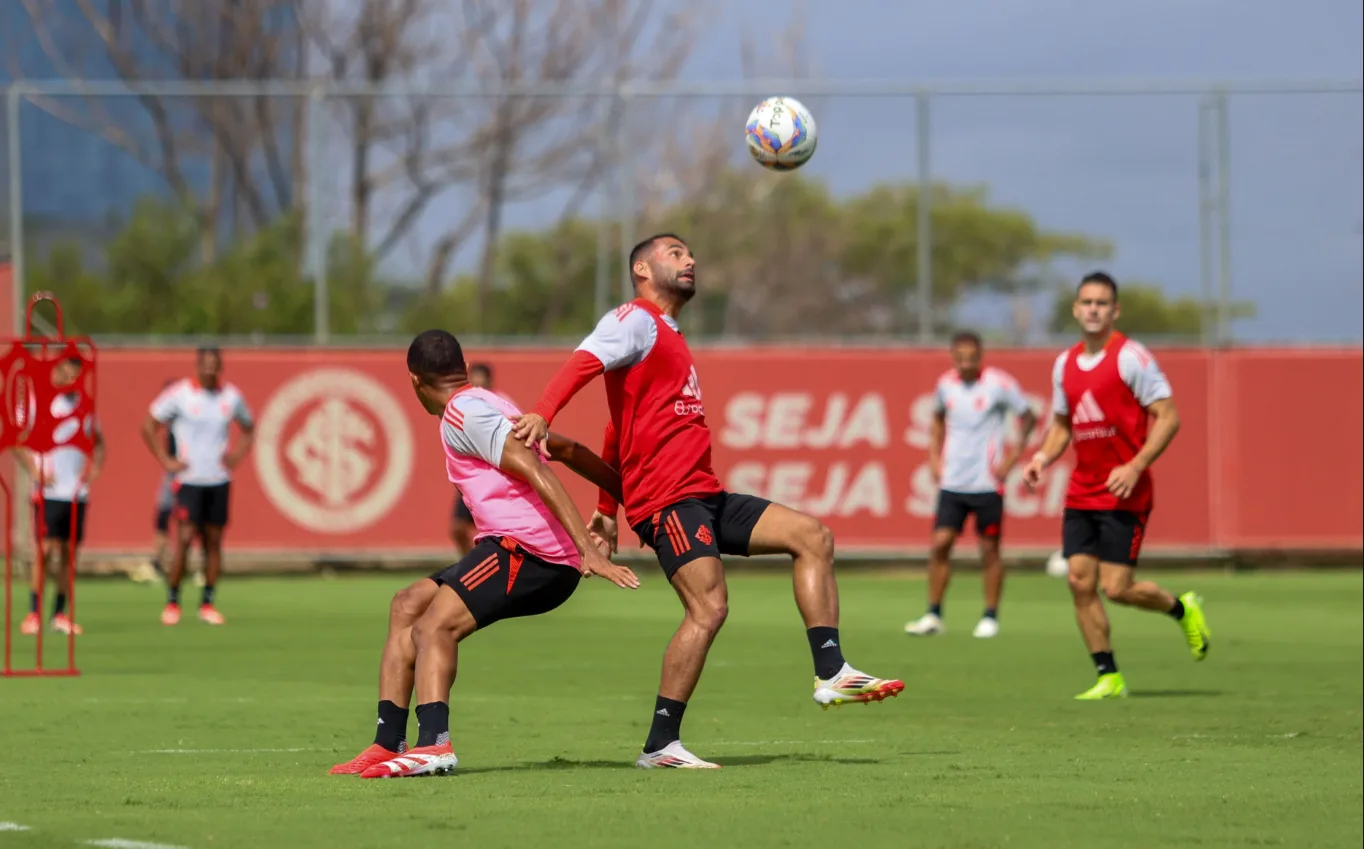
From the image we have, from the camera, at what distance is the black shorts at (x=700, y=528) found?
961 centimetres

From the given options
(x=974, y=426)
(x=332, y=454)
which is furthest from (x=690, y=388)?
(x=332, y=454)

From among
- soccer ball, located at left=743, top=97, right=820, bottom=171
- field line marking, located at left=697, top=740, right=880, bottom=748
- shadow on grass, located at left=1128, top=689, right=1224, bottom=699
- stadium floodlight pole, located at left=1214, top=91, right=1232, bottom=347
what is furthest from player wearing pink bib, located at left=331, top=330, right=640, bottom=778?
stadium floodlight pole, located at left=1214, top=91, right=1232, bottom=347

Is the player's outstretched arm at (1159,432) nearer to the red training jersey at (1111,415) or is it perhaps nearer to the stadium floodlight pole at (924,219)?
the red training jersey at (1111,415)

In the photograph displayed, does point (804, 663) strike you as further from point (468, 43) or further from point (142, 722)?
point (468, 43)

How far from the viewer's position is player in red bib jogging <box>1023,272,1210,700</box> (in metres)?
13.5

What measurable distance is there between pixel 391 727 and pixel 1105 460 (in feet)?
19.3

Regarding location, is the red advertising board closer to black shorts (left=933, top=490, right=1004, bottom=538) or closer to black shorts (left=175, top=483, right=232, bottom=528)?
black shorts (left=175, top=483, right=232, bottom=528)

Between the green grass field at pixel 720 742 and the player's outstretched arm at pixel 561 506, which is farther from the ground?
the player's outstretched arm at pixel 561 506

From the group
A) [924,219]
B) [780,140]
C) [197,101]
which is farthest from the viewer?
[197,101]

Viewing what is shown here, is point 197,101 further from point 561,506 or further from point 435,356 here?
point 561,506

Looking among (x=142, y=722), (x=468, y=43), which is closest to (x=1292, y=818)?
(x=142, y=722)

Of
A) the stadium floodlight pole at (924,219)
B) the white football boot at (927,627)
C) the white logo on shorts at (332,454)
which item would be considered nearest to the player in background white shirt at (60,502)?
the white logo on shorts at (332,454)

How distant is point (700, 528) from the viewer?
9633mm

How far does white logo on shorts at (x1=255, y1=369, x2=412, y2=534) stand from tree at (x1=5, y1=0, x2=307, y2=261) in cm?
420
